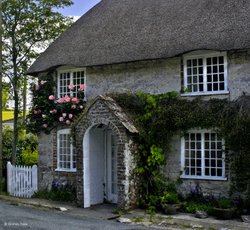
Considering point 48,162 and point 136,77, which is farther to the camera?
point 48,162

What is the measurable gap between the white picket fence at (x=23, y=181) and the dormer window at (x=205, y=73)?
6.91 m

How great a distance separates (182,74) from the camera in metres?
12.8

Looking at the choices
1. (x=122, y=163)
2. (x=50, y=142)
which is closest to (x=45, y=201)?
(x=50, y=142)

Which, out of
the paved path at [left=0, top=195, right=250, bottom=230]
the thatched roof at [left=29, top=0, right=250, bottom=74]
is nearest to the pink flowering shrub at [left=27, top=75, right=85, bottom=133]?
the thatched roof at [left=29, top=0, right=250, bottom=74]

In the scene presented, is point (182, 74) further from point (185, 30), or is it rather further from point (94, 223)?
point (94, 223)

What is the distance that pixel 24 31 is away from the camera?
17.4 meters

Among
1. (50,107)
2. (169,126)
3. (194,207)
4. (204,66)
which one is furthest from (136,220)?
(50,107)

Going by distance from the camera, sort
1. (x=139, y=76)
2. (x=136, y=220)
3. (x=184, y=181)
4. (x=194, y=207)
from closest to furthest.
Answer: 1. (x=136, y=220)
2. (x=194, y=207)
3. (x=184, y=181)
4. (x=139, y=76)

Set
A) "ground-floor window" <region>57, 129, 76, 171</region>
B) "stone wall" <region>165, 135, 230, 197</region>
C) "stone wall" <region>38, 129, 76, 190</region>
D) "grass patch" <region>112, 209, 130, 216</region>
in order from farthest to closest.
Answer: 1. "stone wall" <region>38, 129, 76, 190</region>
2. "ground-floor window" <region>57, 129, 76, 171</region>
3. "stone wall" <region>165, 135, 230, 197</region>
4. "grass patch" <region>112, 209, 130, 216</region>

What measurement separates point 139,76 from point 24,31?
6.62m

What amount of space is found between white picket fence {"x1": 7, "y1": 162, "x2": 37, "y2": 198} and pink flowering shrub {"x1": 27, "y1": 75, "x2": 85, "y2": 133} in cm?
159

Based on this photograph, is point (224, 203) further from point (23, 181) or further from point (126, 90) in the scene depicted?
point (23, 181)

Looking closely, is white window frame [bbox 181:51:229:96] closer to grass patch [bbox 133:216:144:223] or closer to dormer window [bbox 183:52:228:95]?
dormer window [bbox 183:52:228:95]

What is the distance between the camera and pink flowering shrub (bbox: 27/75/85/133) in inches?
572
